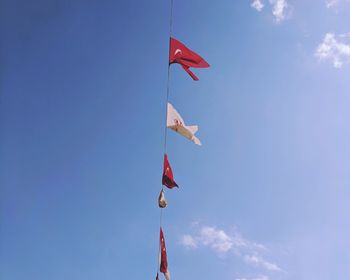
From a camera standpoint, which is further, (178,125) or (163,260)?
(178,125)

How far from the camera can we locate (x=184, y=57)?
26.2 metres

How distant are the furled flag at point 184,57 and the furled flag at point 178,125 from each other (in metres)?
2.10

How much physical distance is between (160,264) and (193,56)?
10232mm

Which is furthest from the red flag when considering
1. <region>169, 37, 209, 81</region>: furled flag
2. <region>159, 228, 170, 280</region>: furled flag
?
<region>169, 37, 209, 81</region>: furled flag

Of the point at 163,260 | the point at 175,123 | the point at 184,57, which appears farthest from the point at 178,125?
the point at 163,260

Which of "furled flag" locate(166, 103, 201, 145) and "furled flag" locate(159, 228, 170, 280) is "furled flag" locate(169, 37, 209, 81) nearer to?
"furled flag" locate(166, 103, 201, 145)

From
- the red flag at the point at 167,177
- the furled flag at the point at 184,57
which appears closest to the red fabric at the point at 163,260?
the red flag at the point at 167,177

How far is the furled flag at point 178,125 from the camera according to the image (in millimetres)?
24794

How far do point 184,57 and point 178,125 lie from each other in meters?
3.61

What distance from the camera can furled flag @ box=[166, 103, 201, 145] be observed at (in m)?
24.8

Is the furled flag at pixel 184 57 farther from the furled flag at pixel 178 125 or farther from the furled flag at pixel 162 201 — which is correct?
the furled flag at pixel 162 201

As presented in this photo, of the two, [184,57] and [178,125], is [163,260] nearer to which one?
[178,125]

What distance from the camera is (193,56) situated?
26.5 meters

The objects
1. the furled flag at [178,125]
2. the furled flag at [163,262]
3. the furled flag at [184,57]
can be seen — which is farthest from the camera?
the furled flag at [184,57]
